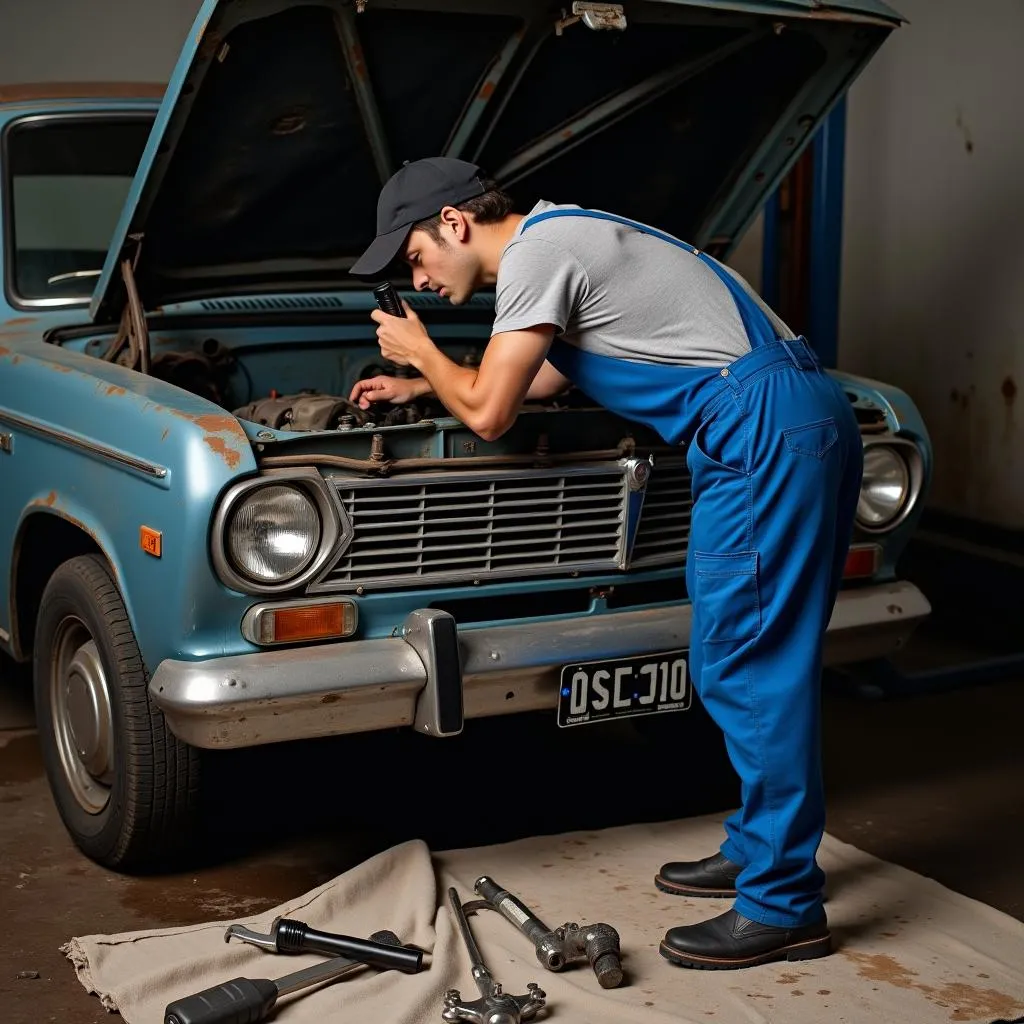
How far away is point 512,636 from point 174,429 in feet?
2.56

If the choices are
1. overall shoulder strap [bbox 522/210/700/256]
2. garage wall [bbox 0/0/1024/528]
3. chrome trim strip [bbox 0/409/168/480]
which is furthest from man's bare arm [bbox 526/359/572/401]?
garage wall [bbox 0/0/1024/528]

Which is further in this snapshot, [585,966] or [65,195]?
[65,195]

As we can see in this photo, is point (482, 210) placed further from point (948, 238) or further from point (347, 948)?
point (948, 238)

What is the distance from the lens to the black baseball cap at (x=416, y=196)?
3.02 meters

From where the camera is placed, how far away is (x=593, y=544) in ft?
10.7

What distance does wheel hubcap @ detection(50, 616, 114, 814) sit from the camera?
10.9ft

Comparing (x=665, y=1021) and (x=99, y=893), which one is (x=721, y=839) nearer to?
(x=665, y=1021)

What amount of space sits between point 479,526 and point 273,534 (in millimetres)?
439

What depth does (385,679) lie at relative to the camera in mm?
2922

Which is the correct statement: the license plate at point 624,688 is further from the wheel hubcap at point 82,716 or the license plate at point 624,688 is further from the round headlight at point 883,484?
the wheel hubcap at point 82,716

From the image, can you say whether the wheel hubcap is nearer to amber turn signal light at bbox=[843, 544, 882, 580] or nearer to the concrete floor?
the concrete floor

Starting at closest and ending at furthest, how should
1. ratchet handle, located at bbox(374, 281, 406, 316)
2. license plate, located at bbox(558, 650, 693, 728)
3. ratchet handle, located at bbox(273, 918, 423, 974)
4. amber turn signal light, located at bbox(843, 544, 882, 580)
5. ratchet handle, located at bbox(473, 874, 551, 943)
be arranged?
ratchet handle, located at bbox(273, 918, 423, 974) < ratchet handle, located at bbox(473, 874, 551, 943) < license plate, located at bbox(558, 650, 693, 728) < ratchet handle, located at bbox(374, 281, 406, 316) < amber turn signal light, located at bbox(843, 544, 882, 580)

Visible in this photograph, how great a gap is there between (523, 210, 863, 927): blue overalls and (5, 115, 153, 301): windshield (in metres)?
1.73

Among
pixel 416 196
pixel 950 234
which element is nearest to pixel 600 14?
pixel 416 196
